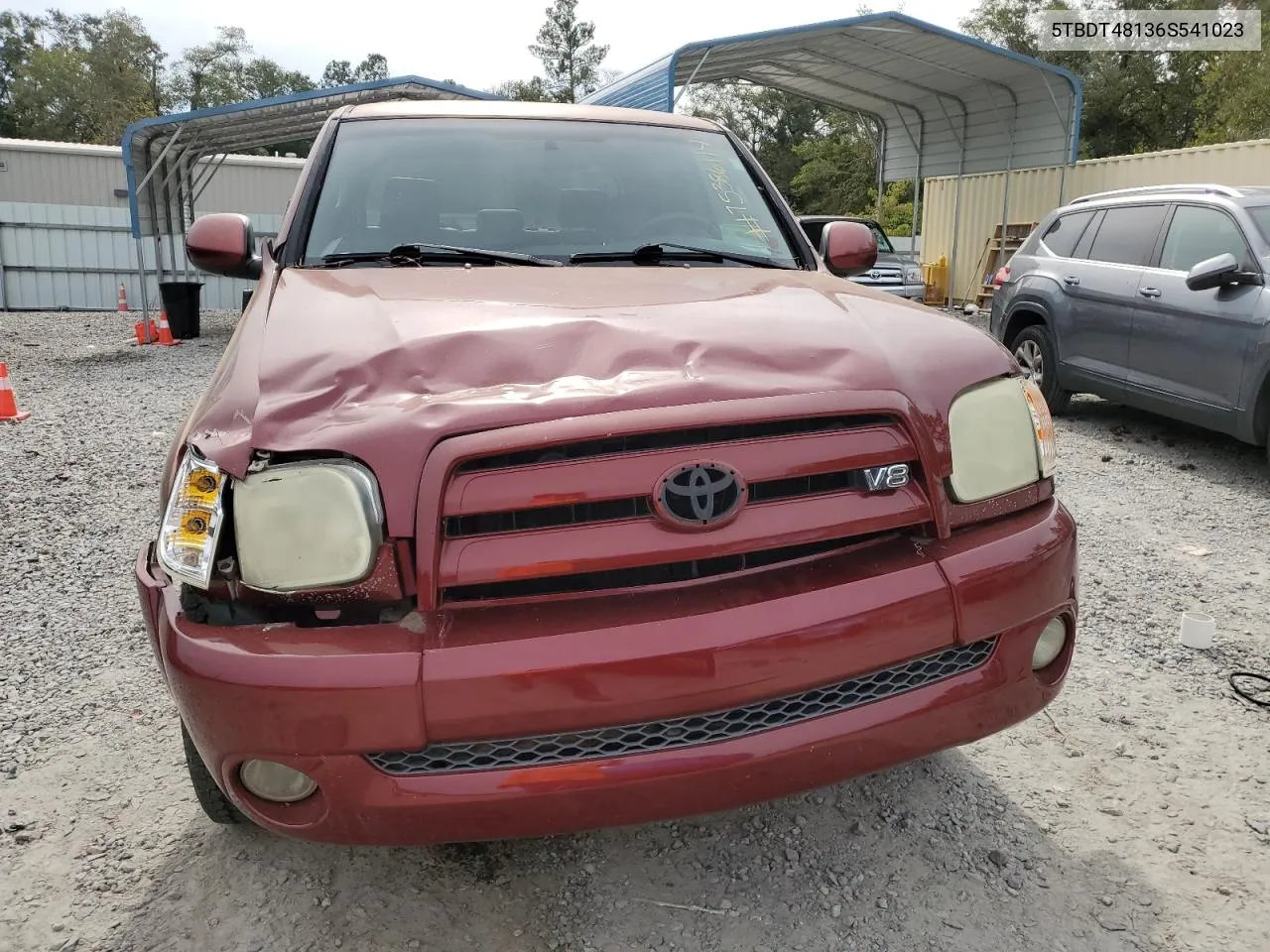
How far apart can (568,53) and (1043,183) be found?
54.1m

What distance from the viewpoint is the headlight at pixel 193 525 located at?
5.19 feet

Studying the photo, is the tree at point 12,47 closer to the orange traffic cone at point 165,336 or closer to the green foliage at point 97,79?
the green foliage at point 97,79

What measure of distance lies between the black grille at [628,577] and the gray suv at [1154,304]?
472 centimetres

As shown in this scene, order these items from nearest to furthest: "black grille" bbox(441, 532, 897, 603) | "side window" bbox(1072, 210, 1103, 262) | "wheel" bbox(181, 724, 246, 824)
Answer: "black grille" bbox(441, 532, 897, 603) < "wheel" bbox(181, 724, 246, 824) < "side window" bbox(1072, 210, 1103, 262)

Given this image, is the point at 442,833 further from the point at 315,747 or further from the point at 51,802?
the point at 51,802

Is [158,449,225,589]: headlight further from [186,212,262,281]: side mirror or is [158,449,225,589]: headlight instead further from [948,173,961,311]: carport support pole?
[948,173,961,311]: carport support pole

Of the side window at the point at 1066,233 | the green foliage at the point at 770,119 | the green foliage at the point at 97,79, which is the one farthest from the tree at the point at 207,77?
the side window at the point at 1066,233

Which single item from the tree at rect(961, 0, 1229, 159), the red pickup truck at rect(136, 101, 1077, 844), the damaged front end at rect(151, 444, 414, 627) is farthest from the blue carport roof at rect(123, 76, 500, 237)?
the tree at rect(961, 0, 1229, 159)

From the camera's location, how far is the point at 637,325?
1947 mm

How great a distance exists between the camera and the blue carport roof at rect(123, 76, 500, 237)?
1308 centimetres

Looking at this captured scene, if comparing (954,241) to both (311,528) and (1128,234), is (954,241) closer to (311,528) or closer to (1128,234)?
(1128,234)

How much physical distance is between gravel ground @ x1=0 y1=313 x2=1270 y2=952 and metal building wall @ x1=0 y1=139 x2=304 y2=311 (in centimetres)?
1804

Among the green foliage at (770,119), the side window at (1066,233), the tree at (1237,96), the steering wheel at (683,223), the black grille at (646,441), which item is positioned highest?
the green foliage at (770,119)

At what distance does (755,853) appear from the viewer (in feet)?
7.18
